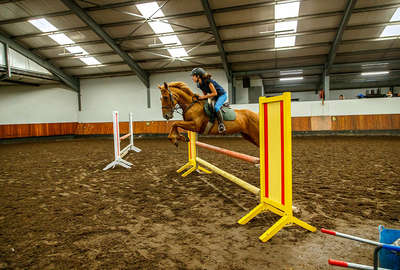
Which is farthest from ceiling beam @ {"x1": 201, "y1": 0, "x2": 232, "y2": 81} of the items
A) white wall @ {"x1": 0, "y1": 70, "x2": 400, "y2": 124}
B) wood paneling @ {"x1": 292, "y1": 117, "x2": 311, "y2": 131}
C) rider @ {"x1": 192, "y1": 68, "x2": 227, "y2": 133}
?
rider @ {"x1": 192, "y1": 68, "x2": 227, "y2": 133}

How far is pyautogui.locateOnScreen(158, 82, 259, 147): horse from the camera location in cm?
402

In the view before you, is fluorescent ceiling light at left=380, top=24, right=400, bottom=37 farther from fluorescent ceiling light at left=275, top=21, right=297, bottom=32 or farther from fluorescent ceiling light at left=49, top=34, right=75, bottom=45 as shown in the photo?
fluorescent ceiling light at left=49, top=34, right=75, bottom=45

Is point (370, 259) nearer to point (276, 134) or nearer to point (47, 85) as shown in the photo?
point (276, 134)

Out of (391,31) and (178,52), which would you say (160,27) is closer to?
(178,52)

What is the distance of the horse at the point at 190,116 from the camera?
4.02m

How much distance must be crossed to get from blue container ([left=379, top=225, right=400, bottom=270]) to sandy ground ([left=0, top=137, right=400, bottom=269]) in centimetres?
42

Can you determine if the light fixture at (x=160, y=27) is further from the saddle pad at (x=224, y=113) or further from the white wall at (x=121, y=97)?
the saddle pad at (x=224, y=113)

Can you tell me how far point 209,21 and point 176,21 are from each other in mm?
1788

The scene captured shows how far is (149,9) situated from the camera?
11078mm

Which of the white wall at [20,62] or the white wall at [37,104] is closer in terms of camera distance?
the white wall at [20,62]

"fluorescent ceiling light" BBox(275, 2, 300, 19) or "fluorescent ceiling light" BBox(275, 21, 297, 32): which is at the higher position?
"fluorescent ceiling light" BBox(275, 2, 300, 19)

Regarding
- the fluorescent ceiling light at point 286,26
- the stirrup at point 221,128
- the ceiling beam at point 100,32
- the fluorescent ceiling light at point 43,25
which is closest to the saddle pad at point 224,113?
the stirrup at point 221,128

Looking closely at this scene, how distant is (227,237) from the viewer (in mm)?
2145

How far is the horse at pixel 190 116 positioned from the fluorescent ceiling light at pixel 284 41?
Answer: 429 inches
